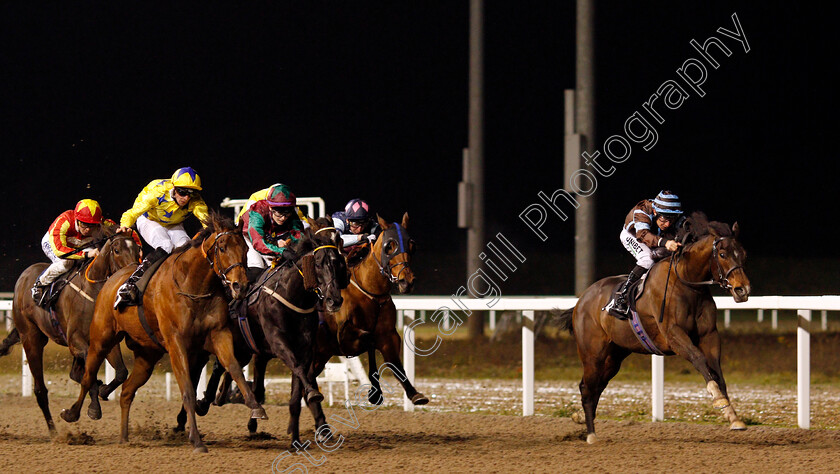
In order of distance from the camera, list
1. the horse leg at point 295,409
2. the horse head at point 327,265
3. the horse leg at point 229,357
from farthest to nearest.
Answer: the horse leg at point 295,409, the horse head at point 327,265, the horse leg at point 229,357

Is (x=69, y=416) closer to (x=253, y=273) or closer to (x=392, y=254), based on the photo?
(x=253, y=273)

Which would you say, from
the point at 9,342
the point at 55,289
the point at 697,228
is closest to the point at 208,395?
the point at 55,289

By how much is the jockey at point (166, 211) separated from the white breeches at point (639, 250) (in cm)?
288

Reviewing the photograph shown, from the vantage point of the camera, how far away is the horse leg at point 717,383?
5531mm

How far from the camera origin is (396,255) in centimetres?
Answer: 660

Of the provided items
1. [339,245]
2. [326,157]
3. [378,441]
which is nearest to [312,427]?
[378,441]

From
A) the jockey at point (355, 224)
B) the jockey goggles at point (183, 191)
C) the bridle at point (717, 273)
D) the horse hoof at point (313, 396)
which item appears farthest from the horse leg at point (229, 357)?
the bridle at point (717, 273)

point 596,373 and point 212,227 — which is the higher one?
point 212,227

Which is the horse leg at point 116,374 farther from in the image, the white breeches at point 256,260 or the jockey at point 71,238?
the white breeches at point 256,260

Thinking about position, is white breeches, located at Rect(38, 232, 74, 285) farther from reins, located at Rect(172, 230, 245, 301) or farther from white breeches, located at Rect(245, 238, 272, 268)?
reins, located at Rect(172, 230, 245, 301)

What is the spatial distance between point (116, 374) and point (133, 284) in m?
0.87

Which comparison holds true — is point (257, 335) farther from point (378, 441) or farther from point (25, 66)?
point (25, 66)

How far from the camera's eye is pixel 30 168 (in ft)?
55.9

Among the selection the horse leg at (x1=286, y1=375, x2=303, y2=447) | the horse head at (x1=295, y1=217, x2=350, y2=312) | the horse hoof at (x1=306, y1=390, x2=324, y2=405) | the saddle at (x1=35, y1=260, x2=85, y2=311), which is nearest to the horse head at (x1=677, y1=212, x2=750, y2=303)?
the horse head at (x1=295, y1=217, x2=350, y2=312)
